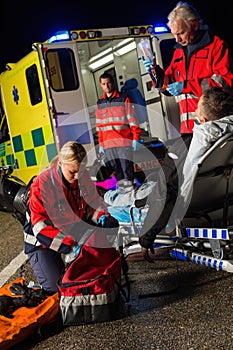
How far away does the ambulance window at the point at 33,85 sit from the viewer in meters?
6.57

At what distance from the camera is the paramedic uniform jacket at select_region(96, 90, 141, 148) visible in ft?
21.0

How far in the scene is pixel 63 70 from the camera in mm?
6711

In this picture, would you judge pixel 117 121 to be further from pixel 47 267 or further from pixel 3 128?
pixel 47 267

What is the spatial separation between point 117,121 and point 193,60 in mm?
2514

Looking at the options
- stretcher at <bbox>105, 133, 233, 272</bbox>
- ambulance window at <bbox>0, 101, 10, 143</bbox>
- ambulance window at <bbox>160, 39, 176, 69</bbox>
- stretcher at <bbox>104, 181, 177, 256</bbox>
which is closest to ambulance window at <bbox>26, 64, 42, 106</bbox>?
ambulance window at <bbox>0, 101, 10, 143</bbox>

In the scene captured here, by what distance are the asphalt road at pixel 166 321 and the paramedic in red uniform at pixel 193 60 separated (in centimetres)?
123

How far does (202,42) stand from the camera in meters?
3.92

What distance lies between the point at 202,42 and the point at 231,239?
5.30 feet

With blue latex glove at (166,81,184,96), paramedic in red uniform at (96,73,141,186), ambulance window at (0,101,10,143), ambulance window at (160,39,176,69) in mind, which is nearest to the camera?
blue latex glove at (166,81,184,96)

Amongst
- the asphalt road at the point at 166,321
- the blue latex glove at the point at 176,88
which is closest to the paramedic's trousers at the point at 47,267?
the asphalt road at the point at 166,321

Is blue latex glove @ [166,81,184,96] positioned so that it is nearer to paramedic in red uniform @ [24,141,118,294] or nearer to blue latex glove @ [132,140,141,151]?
paramedic in red uniform @ [24,141,118,294]

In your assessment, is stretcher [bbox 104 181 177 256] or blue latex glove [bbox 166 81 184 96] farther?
blue latex glove [bbox 166 81 184 96]

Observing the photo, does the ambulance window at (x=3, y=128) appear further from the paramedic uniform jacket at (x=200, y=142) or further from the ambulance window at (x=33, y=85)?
the paramedic uniform jacket at (x=200, y=142)

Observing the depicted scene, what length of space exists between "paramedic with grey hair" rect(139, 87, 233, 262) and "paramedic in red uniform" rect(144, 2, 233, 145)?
0.72m
